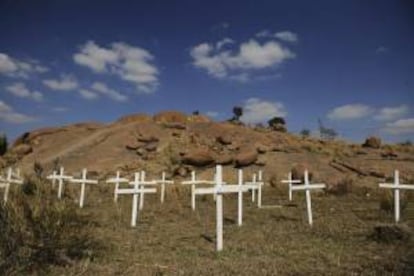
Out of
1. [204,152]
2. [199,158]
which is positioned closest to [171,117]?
[204,152]

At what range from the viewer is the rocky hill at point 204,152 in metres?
30.7

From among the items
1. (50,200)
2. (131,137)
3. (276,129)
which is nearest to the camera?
(50,200)

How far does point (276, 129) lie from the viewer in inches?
1703

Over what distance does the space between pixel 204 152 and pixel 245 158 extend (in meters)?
2.60

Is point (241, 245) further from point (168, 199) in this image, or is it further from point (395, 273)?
point (168, 199)

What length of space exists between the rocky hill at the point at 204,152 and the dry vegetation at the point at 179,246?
15.8 metres

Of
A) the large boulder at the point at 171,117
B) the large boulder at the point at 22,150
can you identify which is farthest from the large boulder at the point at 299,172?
the large boulder at the point at 22,150

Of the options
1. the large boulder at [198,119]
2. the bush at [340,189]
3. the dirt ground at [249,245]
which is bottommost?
the dirt ground at [249,245]

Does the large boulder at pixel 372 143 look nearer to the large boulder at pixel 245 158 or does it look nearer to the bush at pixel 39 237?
the large boulder at pixel 245 158

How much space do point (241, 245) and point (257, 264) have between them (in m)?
1.81

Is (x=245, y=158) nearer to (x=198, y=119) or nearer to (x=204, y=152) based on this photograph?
(x=204, y=152)

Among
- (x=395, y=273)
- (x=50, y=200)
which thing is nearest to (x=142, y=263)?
(x=50, y=200)

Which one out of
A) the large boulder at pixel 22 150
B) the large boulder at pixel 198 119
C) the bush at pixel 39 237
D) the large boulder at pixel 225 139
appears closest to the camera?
the bush at pixel 39 237

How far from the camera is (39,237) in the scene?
24.9 ft
